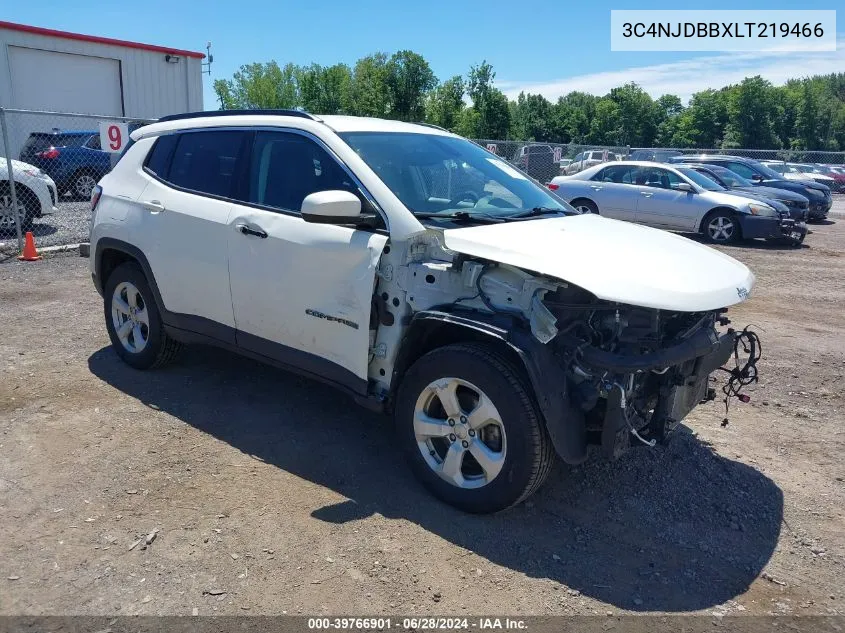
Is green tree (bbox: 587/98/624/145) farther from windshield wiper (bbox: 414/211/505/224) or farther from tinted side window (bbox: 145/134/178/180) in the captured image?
windshield wiper (bbox: 414/211/505/224)

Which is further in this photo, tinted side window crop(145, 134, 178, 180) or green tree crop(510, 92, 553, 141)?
green tree crop(510, 92, 553, 141)

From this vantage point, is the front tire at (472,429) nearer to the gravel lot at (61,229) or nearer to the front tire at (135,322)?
the front tire at (135,322)

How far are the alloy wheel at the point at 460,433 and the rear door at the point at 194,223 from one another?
1.64 m

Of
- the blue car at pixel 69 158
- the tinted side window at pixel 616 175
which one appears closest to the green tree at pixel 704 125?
the tinted side window at pixel 616 175

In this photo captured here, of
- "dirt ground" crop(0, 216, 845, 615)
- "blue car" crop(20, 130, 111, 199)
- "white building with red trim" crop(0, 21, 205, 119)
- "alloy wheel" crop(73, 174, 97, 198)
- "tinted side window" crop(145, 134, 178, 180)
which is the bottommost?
"dirt ground" crop(0, 216, 845, 615)

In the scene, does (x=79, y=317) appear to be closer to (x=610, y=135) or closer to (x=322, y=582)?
(x=322, y=582)

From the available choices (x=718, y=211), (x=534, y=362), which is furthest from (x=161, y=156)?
(x=718, y=211)

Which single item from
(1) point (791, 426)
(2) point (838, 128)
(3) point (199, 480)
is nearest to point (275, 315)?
(3) point (199, 480)

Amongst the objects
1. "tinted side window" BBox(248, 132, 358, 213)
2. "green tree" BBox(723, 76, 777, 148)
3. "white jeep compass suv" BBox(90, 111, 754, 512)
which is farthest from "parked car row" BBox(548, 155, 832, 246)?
"green tree" BBox(723, 76, 777, 148)

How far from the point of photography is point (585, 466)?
4.06 metres

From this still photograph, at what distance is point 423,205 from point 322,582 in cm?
206

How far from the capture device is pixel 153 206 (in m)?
4.91

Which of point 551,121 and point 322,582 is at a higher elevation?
point 551,121

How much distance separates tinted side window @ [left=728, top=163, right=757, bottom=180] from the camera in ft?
63.2
